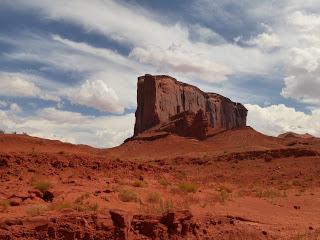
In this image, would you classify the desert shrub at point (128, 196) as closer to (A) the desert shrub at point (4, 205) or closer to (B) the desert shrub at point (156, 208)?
(B) the desert shrub at point (156, 208)

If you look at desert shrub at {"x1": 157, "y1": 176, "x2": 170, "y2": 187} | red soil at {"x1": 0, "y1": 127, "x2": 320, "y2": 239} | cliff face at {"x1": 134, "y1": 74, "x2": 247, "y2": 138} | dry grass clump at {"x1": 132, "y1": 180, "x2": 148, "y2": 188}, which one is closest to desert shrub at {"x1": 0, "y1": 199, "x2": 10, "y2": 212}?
red soil at {"x1": 0, "y1": 127, "x2": 320, "y2": 239}

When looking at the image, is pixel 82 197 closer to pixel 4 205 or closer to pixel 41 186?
pixel 41 186

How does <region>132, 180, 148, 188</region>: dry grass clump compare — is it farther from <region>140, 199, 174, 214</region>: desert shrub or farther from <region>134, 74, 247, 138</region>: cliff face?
<region>134, 74, 247, 138</region>: cliff face

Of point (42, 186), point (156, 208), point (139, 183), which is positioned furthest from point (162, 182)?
point (156, 208)

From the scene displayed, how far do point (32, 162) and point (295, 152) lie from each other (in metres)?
33.1

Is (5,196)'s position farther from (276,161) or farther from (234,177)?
(276,161)

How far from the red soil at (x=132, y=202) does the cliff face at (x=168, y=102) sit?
64.8 meters

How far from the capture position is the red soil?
11.4m

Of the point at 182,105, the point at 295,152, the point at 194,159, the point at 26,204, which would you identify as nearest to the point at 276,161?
the point at 295,152

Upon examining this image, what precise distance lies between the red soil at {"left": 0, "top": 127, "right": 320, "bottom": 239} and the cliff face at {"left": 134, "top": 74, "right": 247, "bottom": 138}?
213ft

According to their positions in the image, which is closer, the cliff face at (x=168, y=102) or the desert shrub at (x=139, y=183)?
the desert shrub at (x=139, y=183)

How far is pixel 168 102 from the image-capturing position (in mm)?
118438

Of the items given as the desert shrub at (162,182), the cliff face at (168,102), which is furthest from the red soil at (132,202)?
the cliff face at (168,102)

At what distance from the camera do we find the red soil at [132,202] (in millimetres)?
11398
